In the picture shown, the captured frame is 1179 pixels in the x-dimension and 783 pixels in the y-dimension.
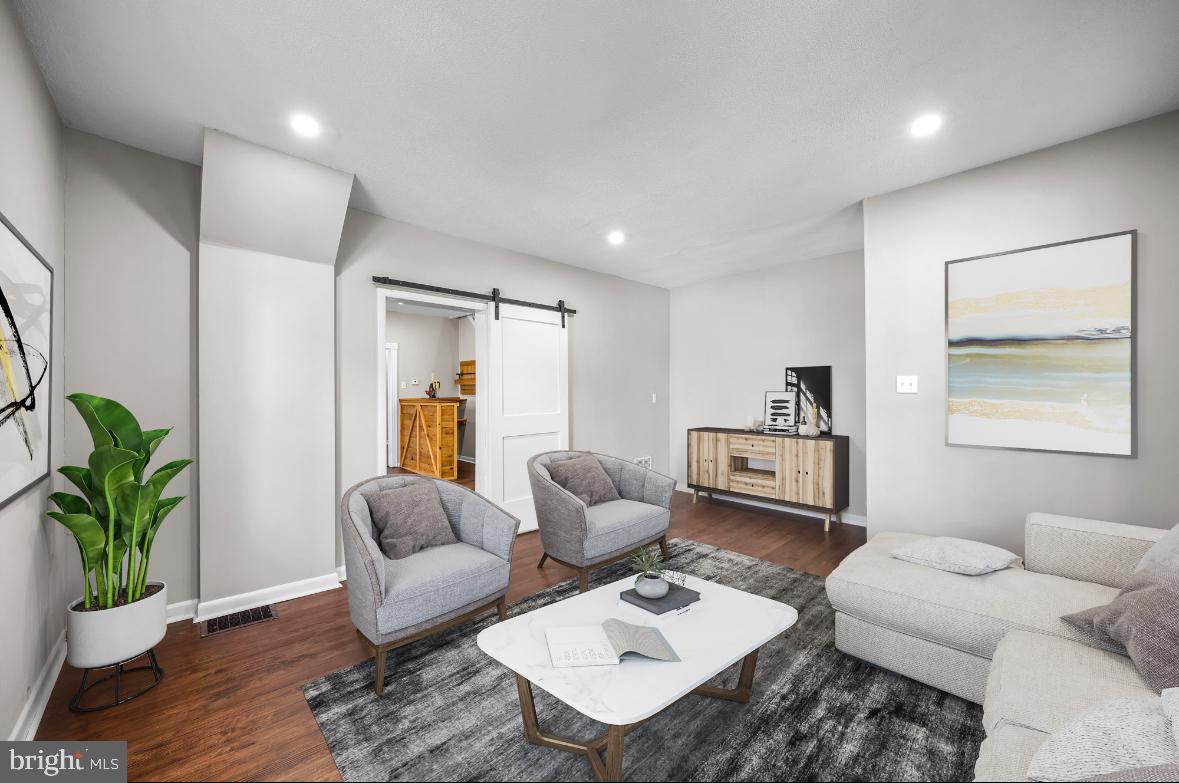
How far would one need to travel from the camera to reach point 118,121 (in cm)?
246

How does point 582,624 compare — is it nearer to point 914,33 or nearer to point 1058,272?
point 914,33

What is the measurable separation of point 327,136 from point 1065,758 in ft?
11.4

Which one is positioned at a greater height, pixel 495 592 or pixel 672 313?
pixel 672 313

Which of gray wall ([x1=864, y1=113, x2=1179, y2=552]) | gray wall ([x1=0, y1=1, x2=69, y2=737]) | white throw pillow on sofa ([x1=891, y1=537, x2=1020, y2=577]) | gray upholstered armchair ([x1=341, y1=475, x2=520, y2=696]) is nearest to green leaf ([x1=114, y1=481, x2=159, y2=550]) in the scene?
gray wall ([x1=0, y1=1, x2=69, y2=737])

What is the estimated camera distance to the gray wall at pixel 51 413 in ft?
5.47

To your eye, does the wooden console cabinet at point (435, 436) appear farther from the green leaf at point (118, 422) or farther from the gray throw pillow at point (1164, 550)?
the gray throw pillow at point (1164, 550)

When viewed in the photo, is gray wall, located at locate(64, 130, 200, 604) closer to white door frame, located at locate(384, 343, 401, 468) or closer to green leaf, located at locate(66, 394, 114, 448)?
green leaf, located at locate(66, 394, 114, 448)

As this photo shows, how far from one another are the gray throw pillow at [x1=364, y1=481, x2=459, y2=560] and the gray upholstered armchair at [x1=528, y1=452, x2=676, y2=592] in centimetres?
68

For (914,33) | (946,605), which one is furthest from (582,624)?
(914,33)

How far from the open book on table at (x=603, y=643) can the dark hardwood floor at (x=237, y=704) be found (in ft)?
2.71

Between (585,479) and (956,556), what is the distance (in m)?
2.17

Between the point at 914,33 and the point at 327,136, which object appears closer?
the point at 914,33

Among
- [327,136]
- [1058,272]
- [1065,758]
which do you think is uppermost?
[327,136]

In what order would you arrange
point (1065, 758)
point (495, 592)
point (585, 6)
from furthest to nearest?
1. point (495, 592)
2. point (585, 6)
3. point (1065, 758)
